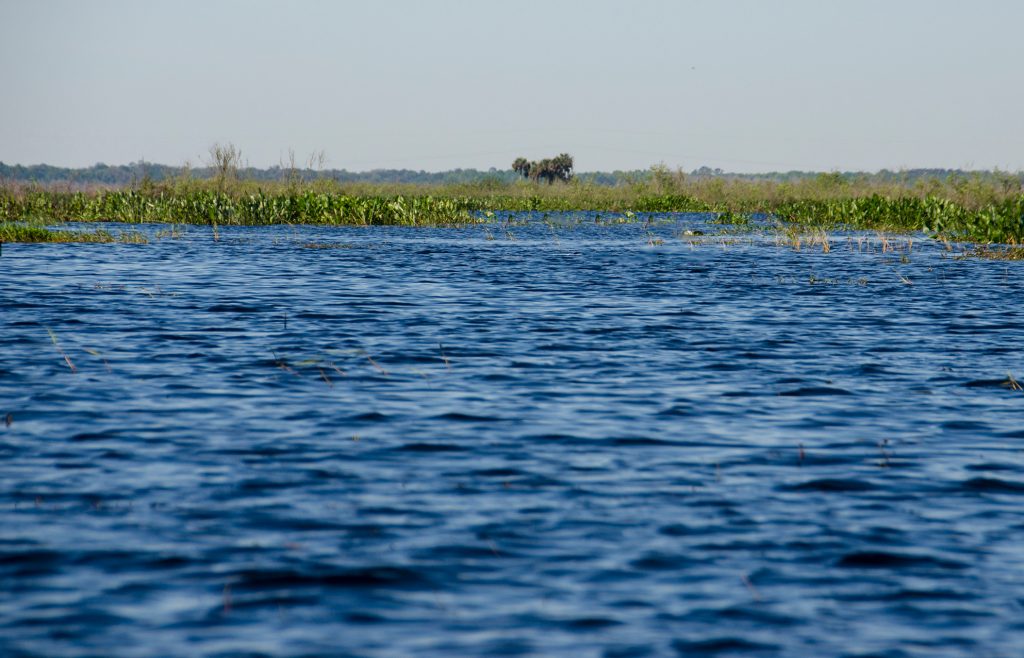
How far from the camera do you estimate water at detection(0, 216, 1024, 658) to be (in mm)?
5961

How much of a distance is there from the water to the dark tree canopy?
123 m

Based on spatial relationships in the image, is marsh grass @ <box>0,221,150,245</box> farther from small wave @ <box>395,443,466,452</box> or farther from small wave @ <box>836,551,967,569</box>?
small wave @ <box>836,551,967,569</box>

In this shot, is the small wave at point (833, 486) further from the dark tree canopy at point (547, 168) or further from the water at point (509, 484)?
the dark tree canopy at point (547, 168)

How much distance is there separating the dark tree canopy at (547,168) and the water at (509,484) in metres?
123

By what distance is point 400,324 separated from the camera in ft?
62.4

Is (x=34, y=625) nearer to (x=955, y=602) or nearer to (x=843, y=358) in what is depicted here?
(x=955, y=602)

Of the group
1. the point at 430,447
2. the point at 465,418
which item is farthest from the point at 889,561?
the point at 465,418

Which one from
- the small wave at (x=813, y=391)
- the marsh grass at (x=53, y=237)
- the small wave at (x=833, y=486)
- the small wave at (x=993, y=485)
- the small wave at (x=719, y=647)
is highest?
the marsh grass at (x=53, y=237)

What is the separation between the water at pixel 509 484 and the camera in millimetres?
5961

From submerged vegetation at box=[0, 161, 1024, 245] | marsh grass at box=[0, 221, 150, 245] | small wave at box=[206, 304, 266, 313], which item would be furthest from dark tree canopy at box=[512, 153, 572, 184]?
small wave at box=[206, 304, 266, 313]

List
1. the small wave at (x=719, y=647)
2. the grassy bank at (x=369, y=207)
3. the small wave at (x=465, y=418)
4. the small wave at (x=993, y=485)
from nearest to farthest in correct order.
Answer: the small wave at (x=719, y=647) < the small wave at (x=993, y=485) < the small wave at (x=465, y=418) < the grassy bank at (x=369, y=207)

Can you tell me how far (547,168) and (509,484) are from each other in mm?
135112

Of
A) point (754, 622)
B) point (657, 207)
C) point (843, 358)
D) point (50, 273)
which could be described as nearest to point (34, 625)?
point (754, 622)

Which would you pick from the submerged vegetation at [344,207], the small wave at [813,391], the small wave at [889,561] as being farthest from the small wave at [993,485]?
the submerged vegetation at [344,207]
